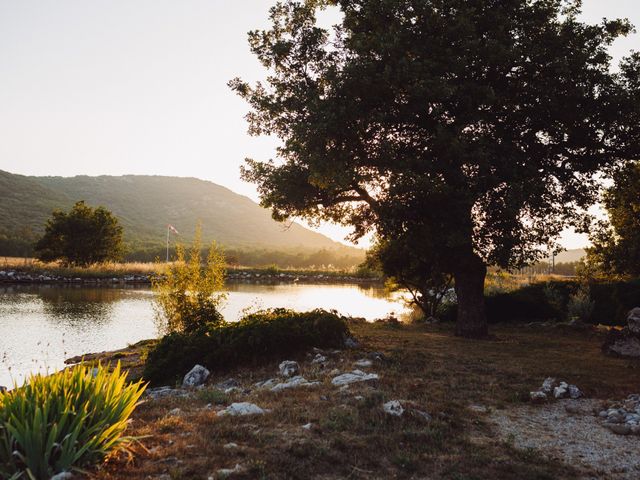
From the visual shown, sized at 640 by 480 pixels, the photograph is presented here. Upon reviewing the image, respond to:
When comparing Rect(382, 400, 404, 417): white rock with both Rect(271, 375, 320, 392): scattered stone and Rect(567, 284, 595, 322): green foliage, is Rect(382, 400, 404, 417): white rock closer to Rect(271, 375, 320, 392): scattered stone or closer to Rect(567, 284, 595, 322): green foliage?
Rect(271, 375, 320, 392): scattered stone

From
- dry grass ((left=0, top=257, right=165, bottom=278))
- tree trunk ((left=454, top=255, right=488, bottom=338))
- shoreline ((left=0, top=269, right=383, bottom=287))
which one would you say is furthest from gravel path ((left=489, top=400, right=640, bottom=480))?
dry grass ((left=0, top=257, right=165, bottom=278))

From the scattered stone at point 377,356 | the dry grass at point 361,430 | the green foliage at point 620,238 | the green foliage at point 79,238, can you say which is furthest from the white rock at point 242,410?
the green foliage at point 79,238

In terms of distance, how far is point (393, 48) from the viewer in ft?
47.4

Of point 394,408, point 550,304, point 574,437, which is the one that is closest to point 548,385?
point 574,437

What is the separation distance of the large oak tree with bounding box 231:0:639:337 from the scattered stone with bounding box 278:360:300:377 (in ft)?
18.1

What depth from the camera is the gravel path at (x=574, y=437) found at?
20.5 feet

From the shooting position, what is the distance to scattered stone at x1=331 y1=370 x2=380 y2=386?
961 cm

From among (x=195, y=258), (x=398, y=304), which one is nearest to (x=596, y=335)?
(x=195, y=258)

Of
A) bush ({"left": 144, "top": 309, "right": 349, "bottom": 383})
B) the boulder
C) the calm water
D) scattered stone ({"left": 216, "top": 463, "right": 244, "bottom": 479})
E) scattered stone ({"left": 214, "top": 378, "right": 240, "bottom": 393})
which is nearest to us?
scattered stone ({"left": 216, "top": 463, "right": 244, "bottom": 479})

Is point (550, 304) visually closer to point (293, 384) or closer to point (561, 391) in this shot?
point (561, 391)

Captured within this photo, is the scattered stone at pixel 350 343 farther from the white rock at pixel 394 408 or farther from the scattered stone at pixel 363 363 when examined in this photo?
the white rock at pixel 394 408

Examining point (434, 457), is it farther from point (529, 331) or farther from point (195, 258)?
point (529, 331)

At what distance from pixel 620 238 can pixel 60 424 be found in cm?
2622

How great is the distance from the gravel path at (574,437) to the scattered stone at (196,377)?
6313 millimetres
